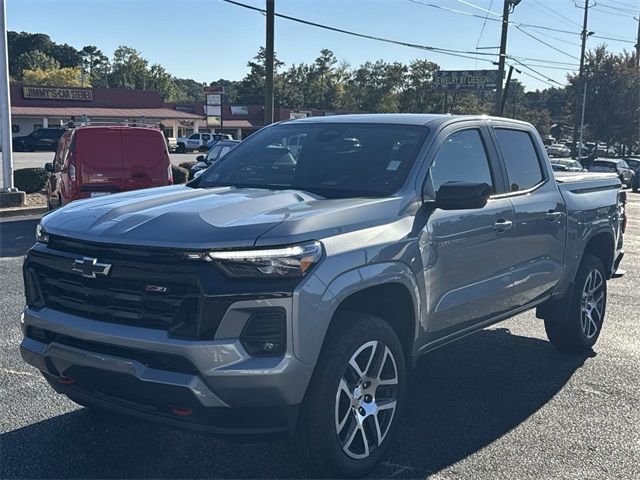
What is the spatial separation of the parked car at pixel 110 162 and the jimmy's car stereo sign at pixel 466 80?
56.4 meters

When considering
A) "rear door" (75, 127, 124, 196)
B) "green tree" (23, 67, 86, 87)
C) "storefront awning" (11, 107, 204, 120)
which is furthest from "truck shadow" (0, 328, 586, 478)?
"green tree" (23, 67, 86, 87)

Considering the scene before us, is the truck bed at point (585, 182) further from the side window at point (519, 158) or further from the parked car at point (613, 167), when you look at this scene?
the parked car at point (613, 167)

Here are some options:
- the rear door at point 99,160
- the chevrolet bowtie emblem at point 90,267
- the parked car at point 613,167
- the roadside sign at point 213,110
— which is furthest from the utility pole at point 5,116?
the roadside sign at point 213,110

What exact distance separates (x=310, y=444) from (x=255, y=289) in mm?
855

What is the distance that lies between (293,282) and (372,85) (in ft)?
252

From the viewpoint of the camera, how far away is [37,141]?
46.1m

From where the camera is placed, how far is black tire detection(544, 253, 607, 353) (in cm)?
596

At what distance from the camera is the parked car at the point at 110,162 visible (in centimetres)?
1131

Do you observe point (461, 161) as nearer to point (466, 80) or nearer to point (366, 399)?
point (366, 399)

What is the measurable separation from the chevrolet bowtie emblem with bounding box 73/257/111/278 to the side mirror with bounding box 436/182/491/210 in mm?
1906

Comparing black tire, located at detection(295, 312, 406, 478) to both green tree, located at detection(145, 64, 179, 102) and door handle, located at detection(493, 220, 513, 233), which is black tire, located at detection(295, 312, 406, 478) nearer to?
door handle, located at detection(493, 220, 513, 233)

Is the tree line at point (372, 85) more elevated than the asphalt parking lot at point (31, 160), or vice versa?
the tree line at point (372, 85)

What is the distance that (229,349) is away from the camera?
308 centimetres

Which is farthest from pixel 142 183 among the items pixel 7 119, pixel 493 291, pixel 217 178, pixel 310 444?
pixel 310 444
